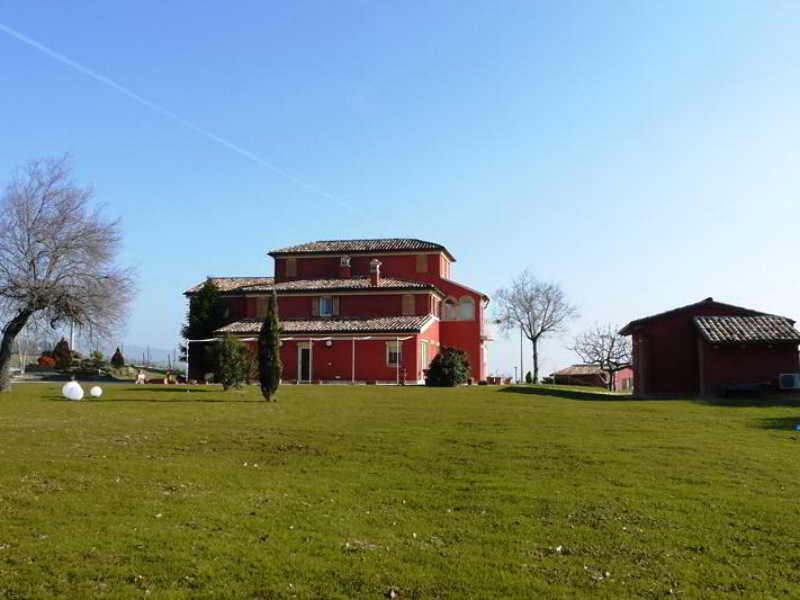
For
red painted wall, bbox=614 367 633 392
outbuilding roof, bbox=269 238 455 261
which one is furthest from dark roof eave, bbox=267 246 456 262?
red painted wall, bbox=614 367 633 392

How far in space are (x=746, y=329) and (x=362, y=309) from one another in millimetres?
25552

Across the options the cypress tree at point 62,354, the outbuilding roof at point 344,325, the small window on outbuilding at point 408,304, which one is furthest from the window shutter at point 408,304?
the cypress tree at point 62,354

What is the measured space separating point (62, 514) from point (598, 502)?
6130 mm

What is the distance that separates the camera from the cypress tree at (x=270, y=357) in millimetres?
25484

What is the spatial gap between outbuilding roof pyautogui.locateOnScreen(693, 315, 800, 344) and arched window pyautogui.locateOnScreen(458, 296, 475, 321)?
23.0 metres

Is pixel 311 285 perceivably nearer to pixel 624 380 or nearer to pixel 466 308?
pixel 466 308

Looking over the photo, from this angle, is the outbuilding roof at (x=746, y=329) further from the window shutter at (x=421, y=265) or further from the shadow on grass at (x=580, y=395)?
the window shutter at (x=421, y=265)

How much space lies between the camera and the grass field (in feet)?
19.7

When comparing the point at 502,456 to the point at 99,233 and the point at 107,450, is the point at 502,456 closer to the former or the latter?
the point at 107,450

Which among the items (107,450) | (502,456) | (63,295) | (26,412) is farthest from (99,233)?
(502,456)

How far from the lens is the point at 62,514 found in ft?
25.6

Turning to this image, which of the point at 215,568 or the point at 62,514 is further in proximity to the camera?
the point at 62,514

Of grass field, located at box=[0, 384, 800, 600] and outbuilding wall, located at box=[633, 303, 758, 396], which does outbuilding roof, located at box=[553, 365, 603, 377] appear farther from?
grass field, located at box=[0, 384, 800, 600]

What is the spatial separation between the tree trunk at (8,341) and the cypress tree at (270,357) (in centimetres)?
1057
